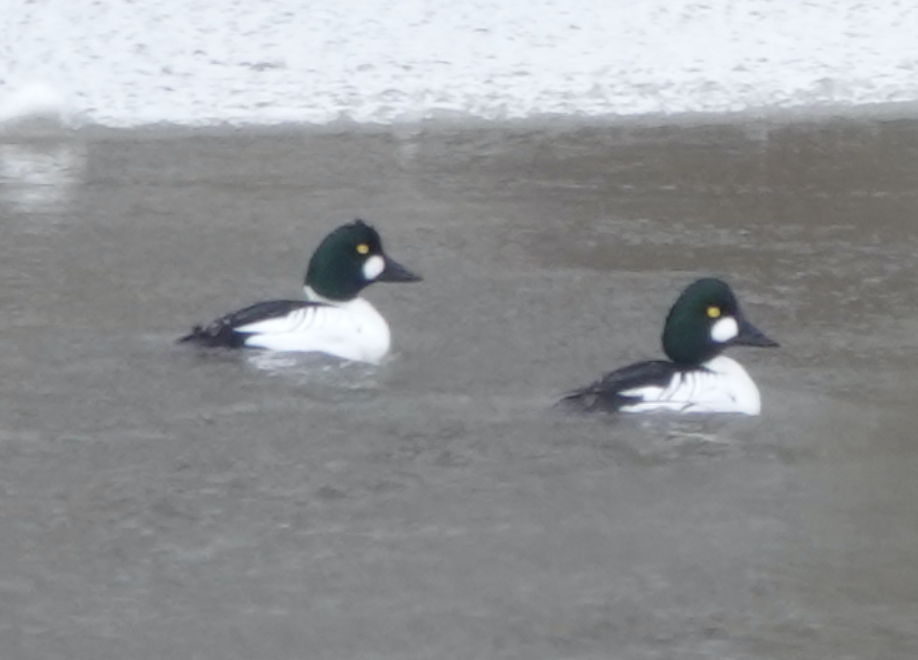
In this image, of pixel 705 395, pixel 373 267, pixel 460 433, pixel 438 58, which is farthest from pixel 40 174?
pixel 705 395

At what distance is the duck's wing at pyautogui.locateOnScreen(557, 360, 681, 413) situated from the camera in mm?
8344

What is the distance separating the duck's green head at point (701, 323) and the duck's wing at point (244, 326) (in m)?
1.85

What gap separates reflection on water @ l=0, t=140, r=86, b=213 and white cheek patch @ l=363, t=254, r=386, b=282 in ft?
11.5

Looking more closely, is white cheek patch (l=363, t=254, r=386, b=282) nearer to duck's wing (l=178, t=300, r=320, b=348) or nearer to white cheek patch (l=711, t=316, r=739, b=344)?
duck's wing (l=178, t=300, r=320, b=348)

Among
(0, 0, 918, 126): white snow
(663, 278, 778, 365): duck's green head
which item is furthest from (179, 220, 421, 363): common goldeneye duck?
(0, 0, 918, 126): white snow

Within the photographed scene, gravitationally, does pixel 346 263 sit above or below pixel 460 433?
above

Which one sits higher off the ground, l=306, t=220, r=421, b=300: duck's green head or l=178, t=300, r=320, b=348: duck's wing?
l=306, t=220, r=421, b=300: duck's green head

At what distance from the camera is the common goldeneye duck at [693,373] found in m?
8.38

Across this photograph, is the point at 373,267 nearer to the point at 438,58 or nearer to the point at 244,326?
the point at 244,326

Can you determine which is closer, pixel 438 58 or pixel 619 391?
pixel 619 391

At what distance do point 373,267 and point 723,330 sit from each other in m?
1.95

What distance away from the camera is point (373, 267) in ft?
32.2

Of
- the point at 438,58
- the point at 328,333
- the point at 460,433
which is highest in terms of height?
the point at 438,58

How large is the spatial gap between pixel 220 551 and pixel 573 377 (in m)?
2.57
